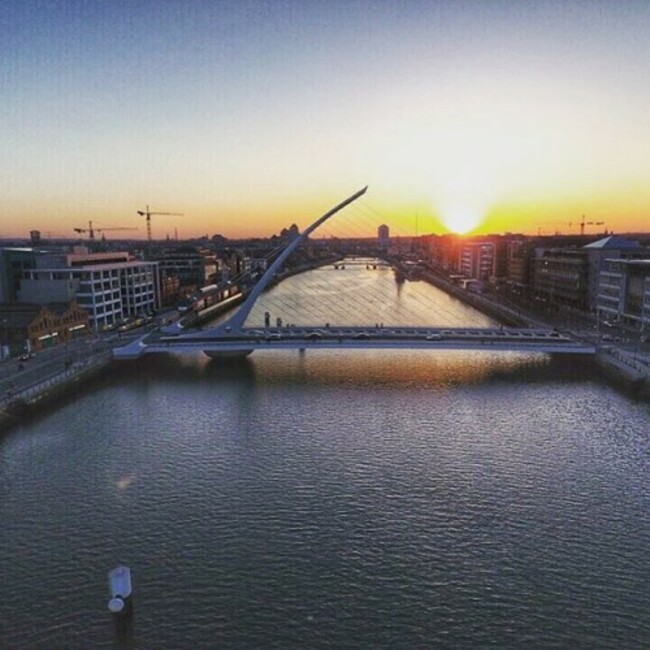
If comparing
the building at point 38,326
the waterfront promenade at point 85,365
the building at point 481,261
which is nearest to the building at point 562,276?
the waterfront promenade at point 85,365

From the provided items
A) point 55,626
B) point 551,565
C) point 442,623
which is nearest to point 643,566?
point 551,565

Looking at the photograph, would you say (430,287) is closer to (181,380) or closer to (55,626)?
(181,380)

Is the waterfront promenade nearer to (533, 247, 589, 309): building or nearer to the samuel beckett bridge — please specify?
the samuel beckett bridge

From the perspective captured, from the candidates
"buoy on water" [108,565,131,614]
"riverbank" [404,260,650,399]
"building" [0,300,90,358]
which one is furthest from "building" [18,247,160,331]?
"buoy on water" [108,565,131,614]

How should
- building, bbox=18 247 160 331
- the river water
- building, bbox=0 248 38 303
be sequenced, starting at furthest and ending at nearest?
1. building, bbox=0 248 38 303
2. building, bbox=18 247 160 331
3. the river water

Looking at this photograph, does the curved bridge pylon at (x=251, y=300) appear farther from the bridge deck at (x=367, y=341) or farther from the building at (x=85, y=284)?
the building at (x=85, y=284)

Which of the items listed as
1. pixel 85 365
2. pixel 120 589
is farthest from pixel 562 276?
pixel 120 589

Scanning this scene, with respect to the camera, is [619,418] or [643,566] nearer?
[643,566]
